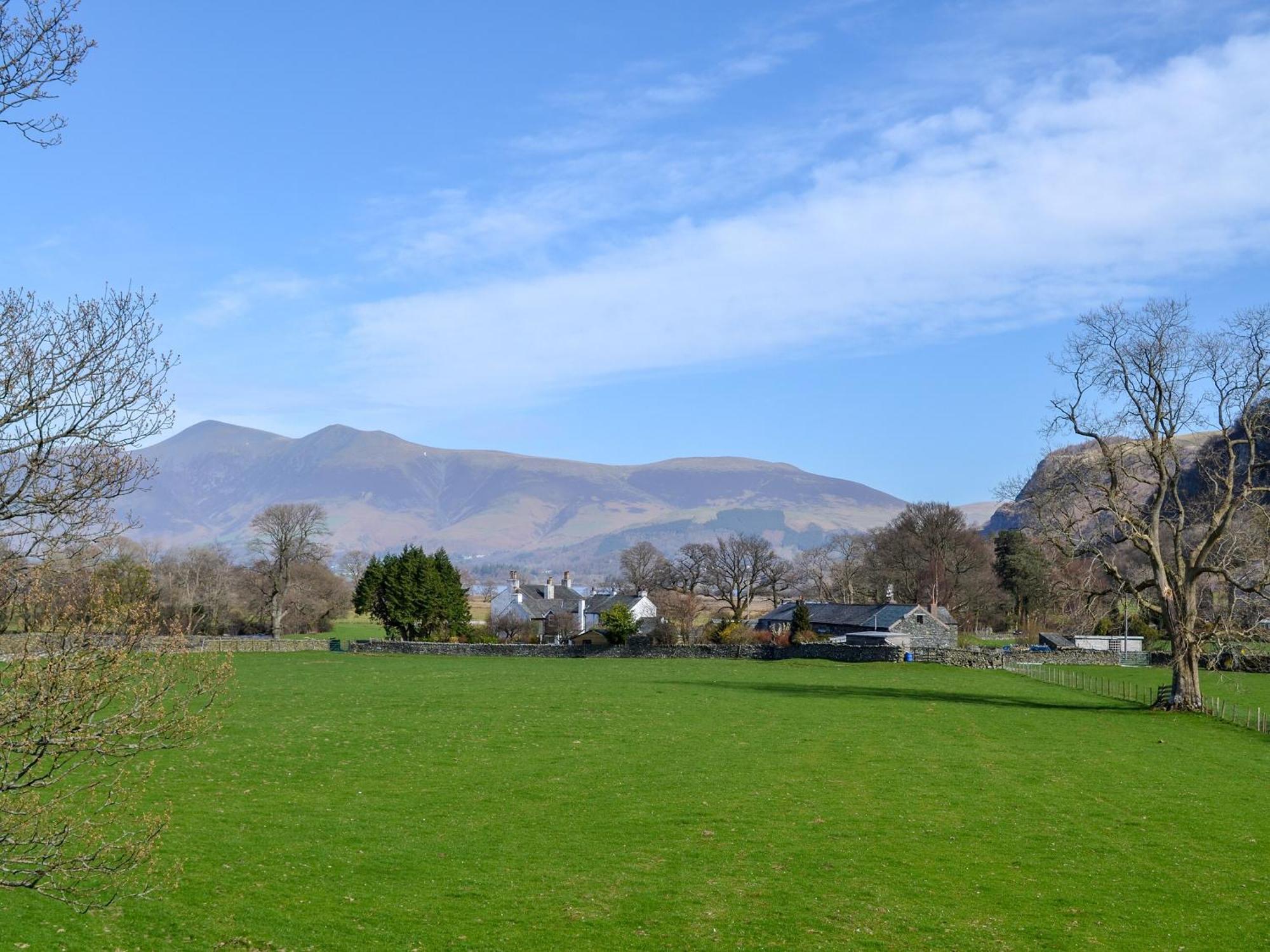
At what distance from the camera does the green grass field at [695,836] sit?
17844mm

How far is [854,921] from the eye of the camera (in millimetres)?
18359

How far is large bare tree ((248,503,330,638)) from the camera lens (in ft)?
359

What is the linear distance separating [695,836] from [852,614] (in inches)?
3318

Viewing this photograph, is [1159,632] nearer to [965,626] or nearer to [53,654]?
[965,626]

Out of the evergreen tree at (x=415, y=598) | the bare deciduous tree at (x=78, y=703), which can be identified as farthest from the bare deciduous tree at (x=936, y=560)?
the bare deciduous tree at (x=78, y=703)

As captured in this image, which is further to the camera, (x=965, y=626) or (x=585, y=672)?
(x=965, y=626)

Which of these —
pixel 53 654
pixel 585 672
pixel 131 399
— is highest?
pixel 131 399

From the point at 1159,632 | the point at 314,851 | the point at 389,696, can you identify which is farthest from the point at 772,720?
the point at 1159,632

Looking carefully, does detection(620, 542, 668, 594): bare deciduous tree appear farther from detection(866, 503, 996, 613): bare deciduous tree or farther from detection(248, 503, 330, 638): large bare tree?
detection(248, 503, 330, 638): large bare tree

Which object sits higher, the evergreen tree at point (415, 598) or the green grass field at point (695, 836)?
the evergreen tree at point (415, 598)

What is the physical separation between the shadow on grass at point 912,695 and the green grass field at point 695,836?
8.16 m

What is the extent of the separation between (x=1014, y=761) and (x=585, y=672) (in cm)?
4148

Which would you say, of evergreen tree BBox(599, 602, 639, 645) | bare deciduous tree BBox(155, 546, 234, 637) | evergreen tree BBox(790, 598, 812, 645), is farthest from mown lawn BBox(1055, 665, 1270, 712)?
bare deciduous tree BBox(155, 546, 234, 637)

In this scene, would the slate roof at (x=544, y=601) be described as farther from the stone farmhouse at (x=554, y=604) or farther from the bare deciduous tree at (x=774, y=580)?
the bare deciduous tree at (x=774, y=580)
